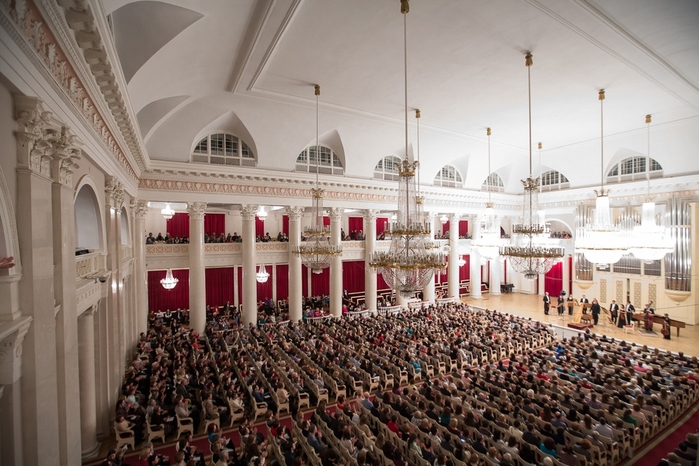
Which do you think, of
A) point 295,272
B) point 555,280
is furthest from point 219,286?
point 555,280

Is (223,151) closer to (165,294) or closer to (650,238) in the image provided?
(165,294)

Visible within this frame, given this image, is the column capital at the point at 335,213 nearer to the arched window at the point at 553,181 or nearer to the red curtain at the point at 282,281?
the red curtain at the point at 282,281

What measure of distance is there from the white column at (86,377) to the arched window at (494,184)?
20.0 meters

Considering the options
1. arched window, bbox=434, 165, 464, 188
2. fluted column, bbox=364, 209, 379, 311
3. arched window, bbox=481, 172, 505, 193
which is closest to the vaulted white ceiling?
fluted column, bbox=364, 209, 379, 311

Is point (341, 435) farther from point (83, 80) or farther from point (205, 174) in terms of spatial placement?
point (205, 174)

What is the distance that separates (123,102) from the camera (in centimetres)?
603

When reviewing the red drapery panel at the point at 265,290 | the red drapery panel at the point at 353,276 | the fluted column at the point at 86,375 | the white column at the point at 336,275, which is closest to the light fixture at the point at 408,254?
the fluted column at the point at 86,375

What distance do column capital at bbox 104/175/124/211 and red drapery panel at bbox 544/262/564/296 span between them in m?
22.9

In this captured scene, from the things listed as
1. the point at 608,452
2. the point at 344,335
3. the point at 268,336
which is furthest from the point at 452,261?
the point at 608,452

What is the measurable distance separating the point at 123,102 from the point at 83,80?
4.86 feet

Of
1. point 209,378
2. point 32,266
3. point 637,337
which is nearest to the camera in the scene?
point 32,266

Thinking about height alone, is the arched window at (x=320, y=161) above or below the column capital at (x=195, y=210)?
above

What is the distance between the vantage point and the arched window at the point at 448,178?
1859cm

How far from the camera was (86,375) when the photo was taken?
225 inches
